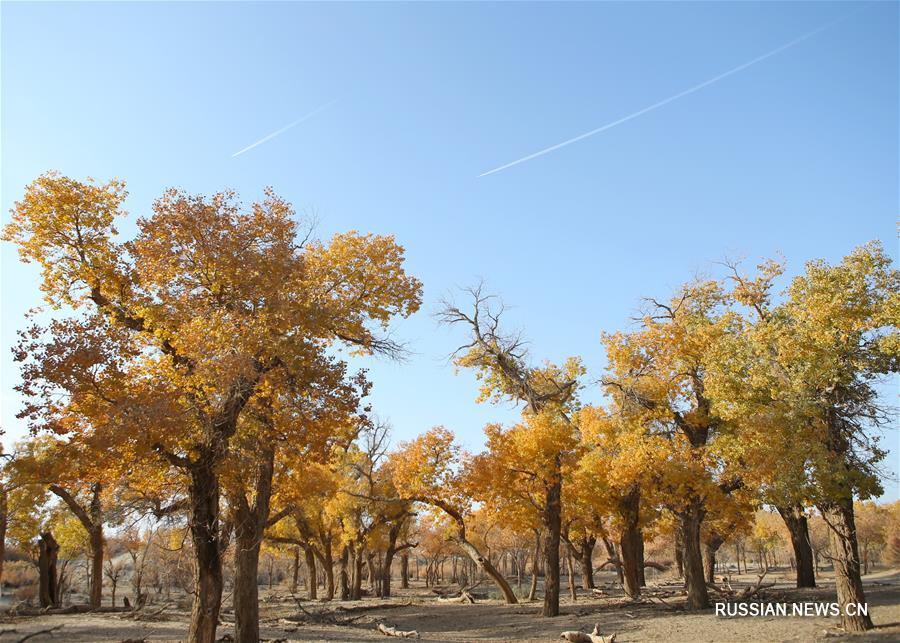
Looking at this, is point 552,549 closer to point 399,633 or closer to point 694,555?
point 694,555

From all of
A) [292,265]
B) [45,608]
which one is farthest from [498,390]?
[45,608]

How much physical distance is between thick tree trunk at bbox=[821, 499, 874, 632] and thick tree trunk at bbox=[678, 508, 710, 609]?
20.3 feet

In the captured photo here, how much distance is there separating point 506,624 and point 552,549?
3.04 m

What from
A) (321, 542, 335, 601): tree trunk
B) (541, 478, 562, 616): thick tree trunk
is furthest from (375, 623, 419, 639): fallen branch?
(321, 542, 335, 601): tree trunk

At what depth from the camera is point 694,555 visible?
20016 mm

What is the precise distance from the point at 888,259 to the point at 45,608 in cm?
3495

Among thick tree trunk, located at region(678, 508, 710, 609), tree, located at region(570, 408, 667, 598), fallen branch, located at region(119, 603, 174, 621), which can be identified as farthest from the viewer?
fallen branch, located at region(119, 603, 174, 621)

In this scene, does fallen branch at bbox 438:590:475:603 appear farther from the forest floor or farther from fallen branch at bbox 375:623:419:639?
fallen branch at bbox 375:623:419:639

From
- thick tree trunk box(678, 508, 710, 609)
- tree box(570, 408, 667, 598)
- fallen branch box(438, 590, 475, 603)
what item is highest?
tree box(570, 408, 667, 598)

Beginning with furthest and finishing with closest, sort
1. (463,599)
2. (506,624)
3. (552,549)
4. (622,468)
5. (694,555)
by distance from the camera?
1. (463,599)
2. (552,549)
3. (622,468)
4. (506,624)
5. (694,555)

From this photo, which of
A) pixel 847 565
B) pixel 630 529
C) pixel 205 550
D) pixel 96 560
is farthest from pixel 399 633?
pixel 96 560

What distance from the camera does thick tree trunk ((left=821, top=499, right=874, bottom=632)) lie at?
526 inches

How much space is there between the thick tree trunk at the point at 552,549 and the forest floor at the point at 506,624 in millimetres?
639

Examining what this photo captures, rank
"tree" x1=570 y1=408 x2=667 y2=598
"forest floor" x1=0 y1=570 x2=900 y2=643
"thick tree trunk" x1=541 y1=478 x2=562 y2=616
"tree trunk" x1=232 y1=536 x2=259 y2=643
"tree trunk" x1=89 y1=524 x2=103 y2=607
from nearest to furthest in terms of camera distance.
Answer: "forest floor" x1=0 y1=570 x2=900 y2=643
"tree trunk" x1=232 y1=536 x2=259 y2=643
"tree" x1=570 y1=408 x2=667 y2=598
"thick tree trunk" x1=541 y1=478 x2=562 y2=616
"tree trunk" x1=89 y1=524 x2=103 y2=607
